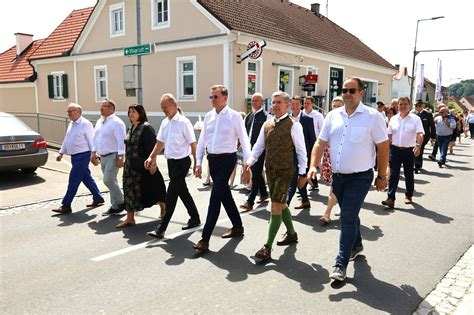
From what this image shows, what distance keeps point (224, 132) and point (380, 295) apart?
249cm

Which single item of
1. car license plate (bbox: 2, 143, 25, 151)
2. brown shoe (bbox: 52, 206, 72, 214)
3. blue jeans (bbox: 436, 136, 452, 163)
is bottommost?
brown shoe (bbox: 52, 206, 72, 214)

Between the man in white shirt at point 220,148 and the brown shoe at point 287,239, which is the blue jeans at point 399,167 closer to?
the brown shoe at point 287,239

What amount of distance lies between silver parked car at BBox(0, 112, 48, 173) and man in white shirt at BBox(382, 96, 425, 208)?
24.8ft

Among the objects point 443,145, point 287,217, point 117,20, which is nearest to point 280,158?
point 287,217

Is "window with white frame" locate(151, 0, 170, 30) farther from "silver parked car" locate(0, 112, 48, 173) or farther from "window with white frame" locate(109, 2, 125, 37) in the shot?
"silver parked car" locate(0, 112, 48, 173)

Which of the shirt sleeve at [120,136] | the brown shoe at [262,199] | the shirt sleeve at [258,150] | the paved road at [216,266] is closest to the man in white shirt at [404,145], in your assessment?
the paved road at [216,266]

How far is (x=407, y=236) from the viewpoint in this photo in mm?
5605

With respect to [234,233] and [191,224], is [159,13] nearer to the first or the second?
[191,224]

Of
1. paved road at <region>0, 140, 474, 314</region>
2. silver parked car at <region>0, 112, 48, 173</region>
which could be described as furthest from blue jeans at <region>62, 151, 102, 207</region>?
silver parked car at <region>0, 112, 48, 173</region>

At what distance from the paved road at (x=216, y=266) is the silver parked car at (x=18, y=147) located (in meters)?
2.44

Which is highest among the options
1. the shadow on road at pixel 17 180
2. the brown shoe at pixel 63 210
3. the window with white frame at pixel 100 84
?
the window with white frame at pixel 100 84

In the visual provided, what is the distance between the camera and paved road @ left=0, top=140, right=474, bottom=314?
3.68 meters

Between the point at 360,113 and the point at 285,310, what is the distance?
1943 millimetres

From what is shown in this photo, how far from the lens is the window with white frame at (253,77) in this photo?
17.0 m
